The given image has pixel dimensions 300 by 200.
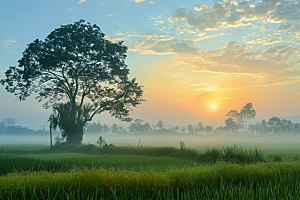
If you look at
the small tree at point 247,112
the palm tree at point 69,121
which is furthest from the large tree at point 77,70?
the small tree at point 247,112

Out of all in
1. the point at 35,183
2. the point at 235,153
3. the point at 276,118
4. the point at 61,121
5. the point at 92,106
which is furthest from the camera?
the point at 276,118

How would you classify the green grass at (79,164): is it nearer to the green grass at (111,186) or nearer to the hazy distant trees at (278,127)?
the green grass at (111,186)

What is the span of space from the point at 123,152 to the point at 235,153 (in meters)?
9.43

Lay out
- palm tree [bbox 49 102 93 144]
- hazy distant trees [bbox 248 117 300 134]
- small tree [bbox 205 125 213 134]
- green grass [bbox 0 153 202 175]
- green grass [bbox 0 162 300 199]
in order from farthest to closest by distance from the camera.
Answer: small tree [bbox 205 125 213 134] → hazy distant trees [bbox 248 117 300 134] → palm tree [bbox 49 102 93 144] → green grass [bbox 0 153 202 175] → green grass [bbox 0 162 300 199]

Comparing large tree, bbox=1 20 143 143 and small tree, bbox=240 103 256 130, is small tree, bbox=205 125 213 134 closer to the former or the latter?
small tree, bbox=240 103 256 130

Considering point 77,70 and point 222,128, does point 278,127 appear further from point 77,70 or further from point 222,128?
point 77,70

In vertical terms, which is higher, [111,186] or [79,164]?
[111,186]

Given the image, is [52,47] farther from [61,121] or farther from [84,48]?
[61,121]

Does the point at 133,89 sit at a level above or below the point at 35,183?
above

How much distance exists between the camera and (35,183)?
13.7 feet

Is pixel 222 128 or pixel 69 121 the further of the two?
pixel 222 128

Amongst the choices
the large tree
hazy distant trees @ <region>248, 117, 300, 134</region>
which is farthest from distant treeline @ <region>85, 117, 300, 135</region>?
the large tree

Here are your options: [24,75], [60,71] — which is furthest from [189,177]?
[24,75]

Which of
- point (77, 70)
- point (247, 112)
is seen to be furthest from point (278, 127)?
point (77, 70)
